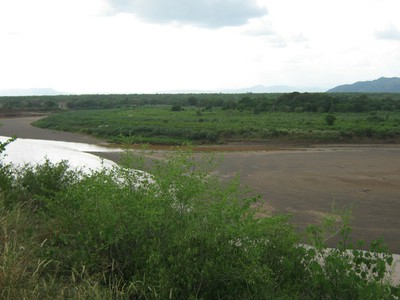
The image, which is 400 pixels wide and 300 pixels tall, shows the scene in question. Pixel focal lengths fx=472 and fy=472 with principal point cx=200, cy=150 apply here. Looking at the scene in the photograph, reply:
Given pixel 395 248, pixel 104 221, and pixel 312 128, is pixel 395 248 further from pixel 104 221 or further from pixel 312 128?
pixel 312 128

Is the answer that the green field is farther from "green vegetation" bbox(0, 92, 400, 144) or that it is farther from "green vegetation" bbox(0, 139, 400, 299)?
"green vegetation" bbox(0, 139, 400, 299)

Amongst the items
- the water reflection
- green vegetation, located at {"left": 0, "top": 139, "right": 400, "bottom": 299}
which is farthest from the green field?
green vegetation, located at {"left": 0, "top": 139, "right": 400, "bottom": 299}

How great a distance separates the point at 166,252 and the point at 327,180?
14.3 m

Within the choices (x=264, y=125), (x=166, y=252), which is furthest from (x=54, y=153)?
(x=166, y=252)

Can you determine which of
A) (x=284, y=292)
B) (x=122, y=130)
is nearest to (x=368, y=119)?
(x=122, y=130)

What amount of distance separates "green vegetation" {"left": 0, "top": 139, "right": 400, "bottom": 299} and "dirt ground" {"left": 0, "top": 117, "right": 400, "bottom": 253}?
13.2 ft

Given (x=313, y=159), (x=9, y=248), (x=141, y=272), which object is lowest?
(x=313, y=159)

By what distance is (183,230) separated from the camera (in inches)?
237

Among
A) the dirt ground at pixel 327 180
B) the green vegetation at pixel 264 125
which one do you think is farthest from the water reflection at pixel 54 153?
the green vegetation at pixel 264 125

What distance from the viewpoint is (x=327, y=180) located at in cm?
1900

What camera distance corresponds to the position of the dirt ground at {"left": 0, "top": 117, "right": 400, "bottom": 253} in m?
13.3

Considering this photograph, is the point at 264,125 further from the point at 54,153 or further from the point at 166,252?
the point at 166,252

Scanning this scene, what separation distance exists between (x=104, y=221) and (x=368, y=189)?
13.3m

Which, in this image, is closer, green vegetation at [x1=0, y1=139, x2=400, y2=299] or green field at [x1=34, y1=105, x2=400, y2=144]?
green vegetation at [x1=0, y1=139, x2=400, y2=299]
